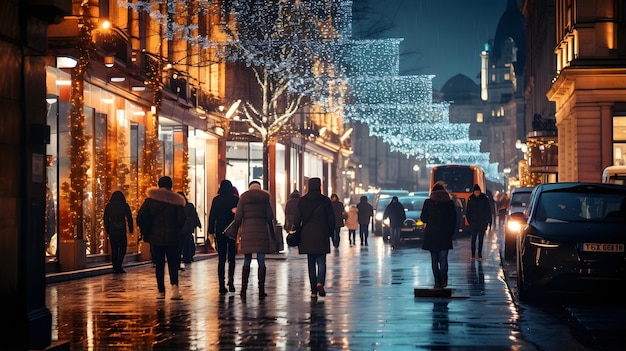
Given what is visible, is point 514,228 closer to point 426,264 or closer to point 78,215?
point 426,264

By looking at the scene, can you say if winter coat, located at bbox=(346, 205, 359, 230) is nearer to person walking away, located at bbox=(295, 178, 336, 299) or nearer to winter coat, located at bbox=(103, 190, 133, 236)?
winter coat, located at bbox=(103, 190, 133, 236)

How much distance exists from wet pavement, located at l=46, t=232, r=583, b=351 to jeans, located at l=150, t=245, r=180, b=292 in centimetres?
35

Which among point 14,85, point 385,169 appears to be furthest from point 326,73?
point 385,169

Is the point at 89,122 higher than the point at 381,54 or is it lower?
lower

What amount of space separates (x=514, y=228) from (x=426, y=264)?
2.26m

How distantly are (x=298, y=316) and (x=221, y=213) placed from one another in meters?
4.88

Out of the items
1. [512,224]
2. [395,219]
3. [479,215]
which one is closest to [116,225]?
[512,224]

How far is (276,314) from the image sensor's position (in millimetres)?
15195

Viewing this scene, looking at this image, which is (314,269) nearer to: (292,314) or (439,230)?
(439,230)

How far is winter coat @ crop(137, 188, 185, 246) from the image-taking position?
724 inches

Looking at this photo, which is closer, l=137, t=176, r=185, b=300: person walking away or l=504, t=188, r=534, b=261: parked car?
l=137, t=176, r=185, b=300: person walking away

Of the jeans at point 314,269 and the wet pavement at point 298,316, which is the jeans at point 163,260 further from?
the jeans at point 314,269

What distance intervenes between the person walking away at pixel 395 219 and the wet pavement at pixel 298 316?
44.8 feet

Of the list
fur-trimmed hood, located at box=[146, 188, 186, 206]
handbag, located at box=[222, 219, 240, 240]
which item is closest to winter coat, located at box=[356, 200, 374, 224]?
fur-trimmed hood, located at box=[146, 188, 186, 206]
